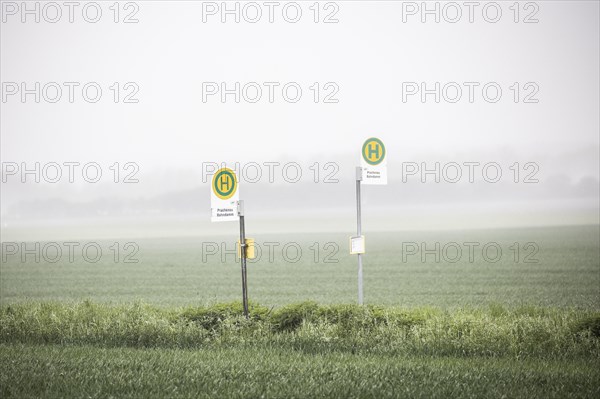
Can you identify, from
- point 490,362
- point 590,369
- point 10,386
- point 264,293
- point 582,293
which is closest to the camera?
point 10,386

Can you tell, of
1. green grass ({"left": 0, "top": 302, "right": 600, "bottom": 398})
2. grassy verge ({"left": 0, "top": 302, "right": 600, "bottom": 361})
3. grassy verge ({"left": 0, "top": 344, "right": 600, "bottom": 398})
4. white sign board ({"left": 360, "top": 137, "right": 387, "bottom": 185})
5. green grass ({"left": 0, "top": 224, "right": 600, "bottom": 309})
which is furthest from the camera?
green grass ({"left": 0, "top": 224, "right": 600, "bottom": 309})

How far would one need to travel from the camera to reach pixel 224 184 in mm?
12938

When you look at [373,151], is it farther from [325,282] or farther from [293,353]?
[325,282]

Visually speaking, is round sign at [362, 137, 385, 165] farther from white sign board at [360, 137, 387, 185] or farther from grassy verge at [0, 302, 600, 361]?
grassy verge at [0, 302, 600, 361]

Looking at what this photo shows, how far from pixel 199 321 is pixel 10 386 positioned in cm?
466

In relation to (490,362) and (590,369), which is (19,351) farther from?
(590,369)

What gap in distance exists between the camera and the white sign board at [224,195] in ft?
42.3

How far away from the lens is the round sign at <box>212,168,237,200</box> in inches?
508

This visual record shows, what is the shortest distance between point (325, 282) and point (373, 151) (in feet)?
50.4

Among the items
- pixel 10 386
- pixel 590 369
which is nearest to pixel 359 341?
pixel 590 369

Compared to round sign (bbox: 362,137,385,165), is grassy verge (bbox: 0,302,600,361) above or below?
below

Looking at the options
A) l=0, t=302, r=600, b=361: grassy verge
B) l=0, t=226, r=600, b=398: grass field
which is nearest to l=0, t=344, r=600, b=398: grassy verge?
l=0, t=226, r=600, b=398: grass field

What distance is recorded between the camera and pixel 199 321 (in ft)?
41.1

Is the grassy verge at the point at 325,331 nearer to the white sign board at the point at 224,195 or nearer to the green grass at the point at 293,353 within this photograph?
the green grass at the point at 293,353
